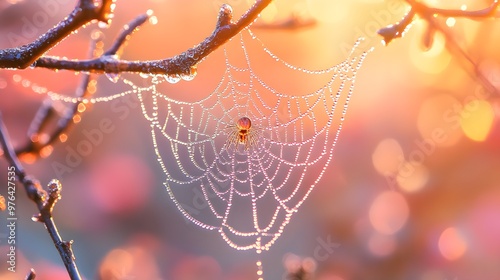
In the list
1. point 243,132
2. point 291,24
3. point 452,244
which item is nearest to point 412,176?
point 452,244

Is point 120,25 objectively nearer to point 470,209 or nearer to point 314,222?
point 314,222

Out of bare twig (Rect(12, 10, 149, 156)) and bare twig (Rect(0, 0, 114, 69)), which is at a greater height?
bare twig (Rect(12, 10, 149, 156))

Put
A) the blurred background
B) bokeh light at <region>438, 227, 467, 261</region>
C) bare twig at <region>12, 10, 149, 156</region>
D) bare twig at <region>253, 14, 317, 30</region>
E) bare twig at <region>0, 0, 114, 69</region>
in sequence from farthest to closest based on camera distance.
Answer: bokeh light at <region>438, 227, 467, 261</region>, the blurred background, bare twig at <region>253, 14, 317, 30</region>, bare twig at <region>12, 10, 149, 156</region>, bare twig at <region>0, 0, 114, 69</region>

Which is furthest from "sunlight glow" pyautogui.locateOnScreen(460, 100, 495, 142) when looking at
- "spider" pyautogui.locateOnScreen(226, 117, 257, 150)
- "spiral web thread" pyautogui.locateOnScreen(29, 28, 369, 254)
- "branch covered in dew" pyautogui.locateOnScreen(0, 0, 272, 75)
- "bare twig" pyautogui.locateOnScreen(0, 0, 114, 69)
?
"bare twig" pyautogui.locateOnScreen(0, 0, 114, 69)

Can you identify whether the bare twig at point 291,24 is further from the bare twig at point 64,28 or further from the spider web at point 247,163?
the spider web at point 247,163

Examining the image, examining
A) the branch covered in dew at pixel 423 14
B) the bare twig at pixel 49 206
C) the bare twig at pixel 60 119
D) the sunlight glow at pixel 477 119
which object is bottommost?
the bare twig at pixel 49 206

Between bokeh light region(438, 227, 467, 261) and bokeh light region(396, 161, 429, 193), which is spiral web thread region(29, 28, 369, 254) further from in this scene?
bokeh light region(438, 227, 467, 261)

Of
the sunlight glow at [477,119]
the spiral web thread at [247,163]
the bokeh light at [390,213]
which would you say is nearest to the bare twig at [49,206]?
the spiral web thread at [247,163]
